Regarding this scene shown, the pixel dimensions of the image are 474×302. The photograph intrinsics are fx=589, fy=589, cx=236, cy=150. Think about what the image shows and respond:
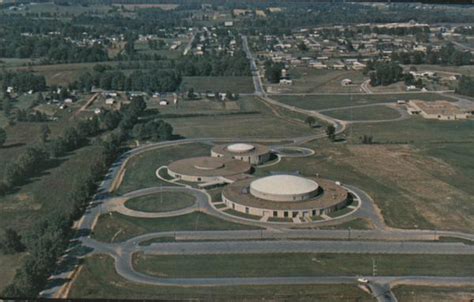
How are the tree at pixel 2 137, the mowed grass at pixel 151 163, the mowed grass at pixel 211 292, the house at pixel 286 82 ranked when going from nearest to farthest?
the mowed grass at pixel 211 292
the mowed grass at pixel 151 163
the tree at pixel 2 137
the house at pixel 286 82

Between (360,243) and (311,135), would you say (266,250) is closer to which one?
(360,243)

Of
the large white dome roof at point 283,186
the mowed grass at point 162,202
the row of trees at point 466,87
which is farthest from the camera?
the row of trees at point 466,87

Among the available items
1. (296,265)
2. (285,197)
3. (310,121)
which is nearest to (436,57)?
(310,121)

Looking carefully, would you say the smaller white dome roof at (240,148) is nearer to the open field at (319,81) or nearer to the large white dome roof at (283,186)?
the large white dome roof at (283,186)

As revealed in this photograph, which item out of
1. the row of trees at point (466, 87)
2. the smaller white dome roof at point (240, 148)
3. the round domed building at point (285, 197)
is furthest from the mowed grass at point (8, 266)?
the row of trees at point (466, 87)

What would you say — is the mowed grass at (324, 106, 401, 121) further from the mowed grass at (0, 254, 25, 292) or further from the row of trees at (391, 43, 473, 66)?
the mowed grass at (0, 254, 25, 292)

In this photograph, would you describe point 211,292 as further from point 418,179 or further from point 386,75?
point 386,75

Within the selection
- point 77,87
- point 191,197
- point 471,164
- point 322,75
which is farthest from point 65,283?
point 322,75
